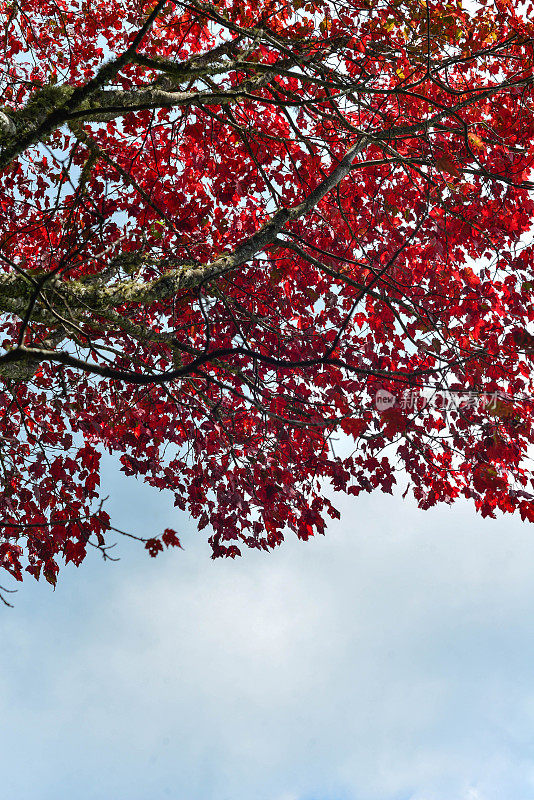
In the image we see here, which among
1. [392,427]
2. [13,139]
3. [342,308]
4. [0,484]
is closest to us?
[13,139]

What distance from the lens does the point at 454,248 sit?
836 cm

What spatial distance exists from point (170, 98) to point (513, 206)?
520 cm

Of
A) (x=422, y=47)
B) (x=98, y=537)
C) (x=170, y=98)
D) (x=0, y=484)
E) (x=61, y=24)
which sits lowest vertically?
(x=98, y=537)

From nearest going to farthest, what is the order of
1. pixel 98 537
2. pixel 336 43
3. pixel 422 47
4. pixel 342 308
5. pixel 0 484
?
pixel 336 43
pixel 422 47
pixel 98 537
pixel 0 484
pixel 342 308

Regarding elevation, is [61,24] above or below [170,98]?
above

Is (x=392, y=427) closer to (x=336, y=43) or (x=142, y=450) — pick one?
(x=336, y=43)

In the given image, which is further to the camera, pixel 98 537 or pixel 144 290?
pixel 98 537

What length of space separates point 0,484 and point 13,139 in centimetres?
467

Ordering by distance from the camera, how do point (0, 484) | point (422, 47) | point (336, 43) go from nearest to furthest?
point (336, 43) → point (422, 47) → point (0, 484)

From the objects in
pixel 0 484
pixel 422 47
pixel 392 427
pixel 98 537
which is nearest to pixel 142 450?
pixel 98 537

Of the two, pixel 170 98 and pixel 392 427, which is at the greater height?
pixel 170 98

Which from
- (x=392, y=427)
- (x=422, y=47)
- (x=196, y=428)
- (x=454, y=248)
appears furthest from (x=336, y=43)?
(x=196, y=428)

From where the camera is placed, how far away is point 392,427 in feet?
15.4

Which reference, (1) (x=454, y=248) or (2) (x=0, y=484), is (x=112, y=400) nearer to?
(2) (x=0, y=484)
